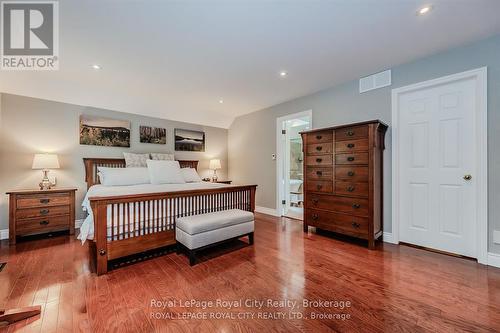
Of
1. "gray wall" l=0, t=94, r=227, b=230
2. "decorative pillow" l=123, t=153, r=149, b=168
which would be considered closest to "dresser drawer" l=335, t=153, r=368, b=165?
"decorative pillow" l=123, t=153, r=149, b=168

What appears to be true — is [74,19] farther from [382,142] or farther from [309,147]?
[382,142]

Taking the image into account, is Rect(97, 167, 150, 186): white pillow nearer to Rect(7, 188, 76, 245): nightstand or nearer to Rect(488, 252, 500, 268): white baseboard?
Rect(7, 188, 76, 245): nightstand

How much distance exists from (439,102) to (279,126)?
2.53 m

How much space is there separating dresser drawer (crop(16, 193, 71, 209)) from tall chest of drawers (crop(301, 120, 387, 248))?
12.5 feet

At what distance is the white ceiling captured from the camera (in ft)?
5.86

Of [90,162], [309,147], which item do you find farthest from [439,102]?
[90,162]

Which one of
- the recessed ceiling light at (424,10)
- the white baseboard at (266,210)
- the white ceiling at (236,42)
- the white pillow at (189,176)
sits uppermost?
the recessed ceiling light at (424,10)

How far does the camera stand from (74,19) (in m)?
1.87

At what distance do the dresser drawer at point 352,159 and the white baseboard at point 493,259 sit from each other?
1540mm

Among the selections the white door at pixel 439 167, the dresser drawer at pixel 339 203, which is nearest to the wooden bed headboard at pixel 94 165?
the dresser drawer at pixel 339 203

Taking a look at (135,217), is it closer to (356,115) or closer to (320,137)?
(320,137)

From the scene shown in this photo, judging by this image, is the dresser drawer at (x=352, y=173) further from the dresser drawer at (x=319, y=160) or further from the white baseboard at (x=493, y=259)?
the white baseboard at (x=493, y=259)

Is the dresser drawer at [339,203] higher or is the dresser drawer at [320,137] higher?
the dresser drawer at [320,137]

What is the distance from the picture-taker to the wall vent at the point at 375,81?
293 centimetres
